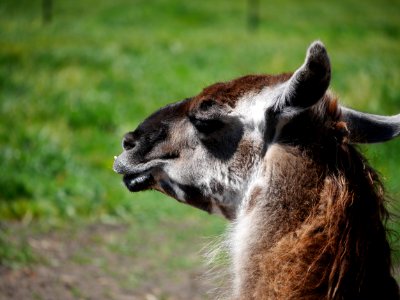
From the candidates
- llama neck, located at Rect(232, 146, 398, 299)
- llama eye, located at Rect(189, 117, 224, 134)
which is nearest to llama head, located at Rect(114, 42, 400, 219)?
llama eye, located at Rect(189, 117, 224, 134)

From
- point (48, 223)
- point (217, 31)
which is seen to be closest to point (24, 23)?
point (217, 31)

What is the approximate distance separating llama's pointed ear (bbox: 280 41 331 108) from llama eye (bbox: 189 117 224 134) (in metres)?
0.50

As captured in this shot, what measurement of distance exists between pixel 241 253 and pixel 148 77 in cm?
1019

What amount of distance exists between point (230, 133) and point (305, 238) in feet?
2.24

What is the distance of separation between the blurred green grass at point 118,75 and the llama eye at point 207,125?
866 mm

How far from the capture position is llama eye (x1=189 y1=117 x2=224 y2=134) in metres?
3.33

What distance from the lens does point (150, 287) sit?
5.98 meters

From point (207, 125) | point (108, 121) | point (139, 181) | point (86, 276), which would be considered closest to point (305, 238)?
point (207, 125)

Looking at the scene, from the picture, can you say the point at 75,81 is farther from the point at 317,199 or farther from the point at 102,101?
the point at 317,199

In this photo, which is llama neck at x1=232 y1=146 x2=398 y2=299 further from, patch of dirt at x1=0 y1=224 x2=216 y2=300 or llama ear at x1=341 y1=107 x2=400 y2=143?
patch of dirt at x1=0 y1=224 x2=216 y2=300

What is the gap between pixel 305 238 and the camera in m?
2.90

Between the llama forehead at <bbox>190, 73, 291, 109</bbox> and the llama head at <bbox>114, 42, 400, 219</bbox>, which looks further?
the llama forehead at <bbox>190, 73, 291, 109</bbox>

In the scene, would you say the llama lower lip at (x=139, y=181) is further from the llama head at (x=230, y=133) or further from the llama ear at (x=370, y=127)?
the llama ear at (x=370, y=127)

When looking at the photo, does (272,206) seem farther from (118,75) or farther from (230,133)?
(118,75)
